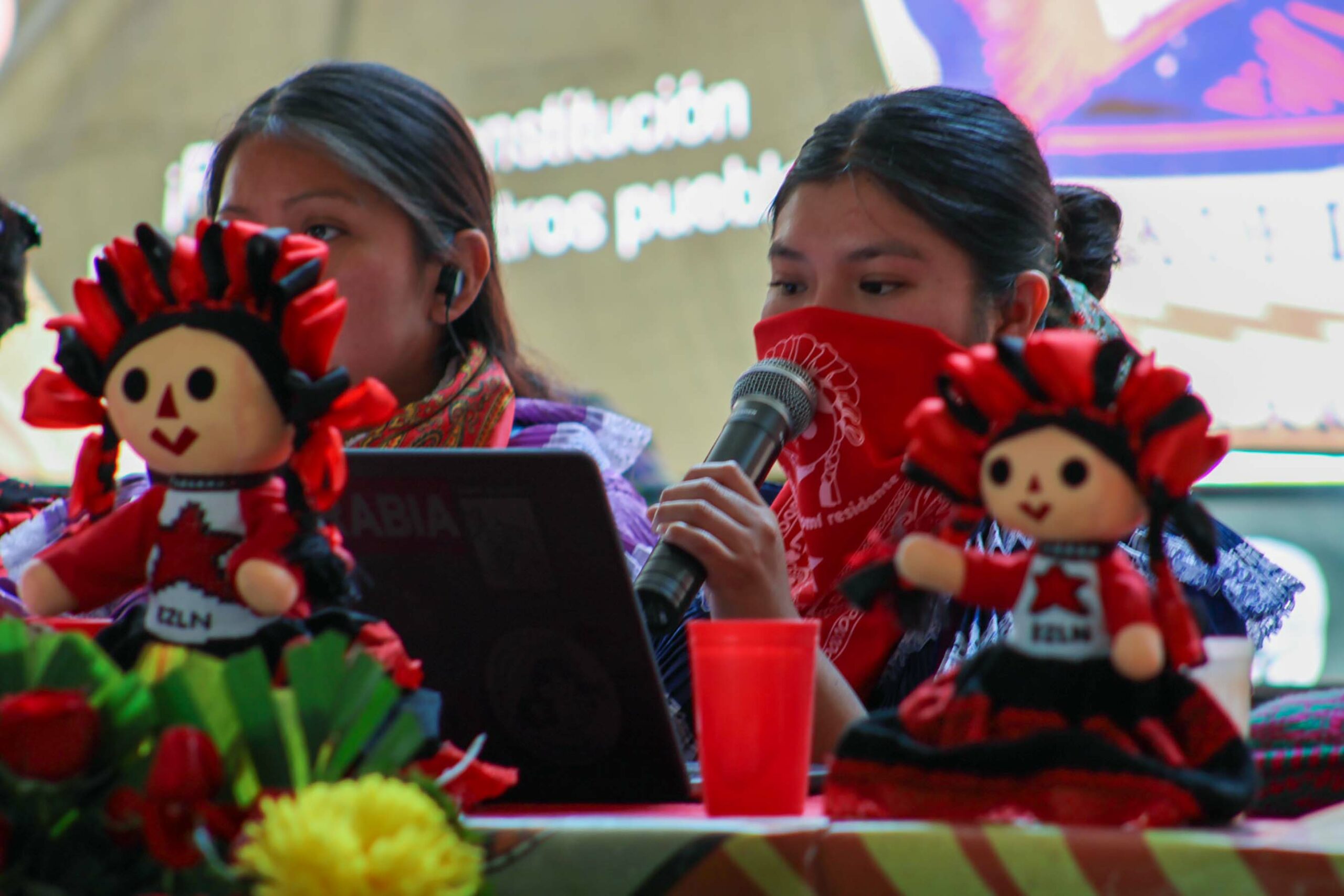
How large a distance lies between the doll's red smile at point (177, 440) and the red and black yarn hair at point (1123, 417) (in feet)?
0.95

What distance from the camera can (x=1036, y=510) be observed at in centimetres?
51

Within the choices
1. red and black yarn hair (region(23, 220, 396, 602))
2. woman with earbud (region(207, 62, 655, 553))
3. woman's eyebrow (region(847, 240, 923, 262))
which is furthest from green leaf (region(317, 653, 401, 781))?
woman with earbud (region(207, 62, 655, 553))

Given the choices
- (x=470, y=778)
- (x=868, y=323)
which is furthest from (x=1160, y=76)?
(x=470, y=778)

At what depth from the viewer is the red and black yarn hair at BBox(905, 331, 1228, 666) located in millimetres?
496

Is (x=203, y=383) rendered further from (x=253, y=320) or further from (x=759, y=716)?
(x=759, y=716)

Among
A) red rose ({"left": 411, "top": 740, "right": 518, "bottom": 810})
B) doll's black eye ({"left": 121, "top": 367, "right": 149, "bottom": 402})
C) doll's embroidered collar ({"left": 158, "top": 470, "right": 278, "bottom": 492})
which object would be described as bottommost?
red rose ({"left": 411, "top": 740, "right": 518, "bottom": 810})

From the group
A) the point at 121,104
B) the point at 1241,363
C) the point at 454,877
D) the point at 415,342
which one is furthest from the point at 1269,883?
the point at 121,104

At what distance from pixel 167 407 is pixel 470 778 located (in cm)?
19

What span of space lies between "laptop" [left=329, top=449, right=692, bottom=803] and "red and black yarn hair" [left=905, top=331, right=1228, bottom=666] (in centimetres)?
18

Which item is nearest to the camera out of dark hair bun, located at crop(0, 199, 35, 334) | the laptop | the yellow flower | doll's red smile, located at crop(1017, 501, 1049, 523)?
the yellow flower

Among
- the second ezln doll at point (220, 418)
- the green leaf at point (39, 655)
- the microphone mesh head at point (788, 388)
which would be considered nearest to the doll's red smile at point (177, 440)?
the second ezln doll at point (220, 418)

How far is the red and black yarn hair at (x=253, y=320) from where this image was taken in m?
0.55

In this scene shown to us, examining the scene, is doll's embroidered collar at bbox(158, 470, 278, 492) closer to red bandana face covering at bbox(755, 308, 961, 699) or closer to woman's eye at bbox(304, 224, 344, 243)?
red bandana face covering at bbox(755, 308, 961, 699)

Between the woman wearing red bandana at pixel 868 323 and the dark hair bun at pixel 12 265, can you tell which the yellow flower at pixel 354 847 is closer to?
the woman wearing red bandana at pixel 868 323
